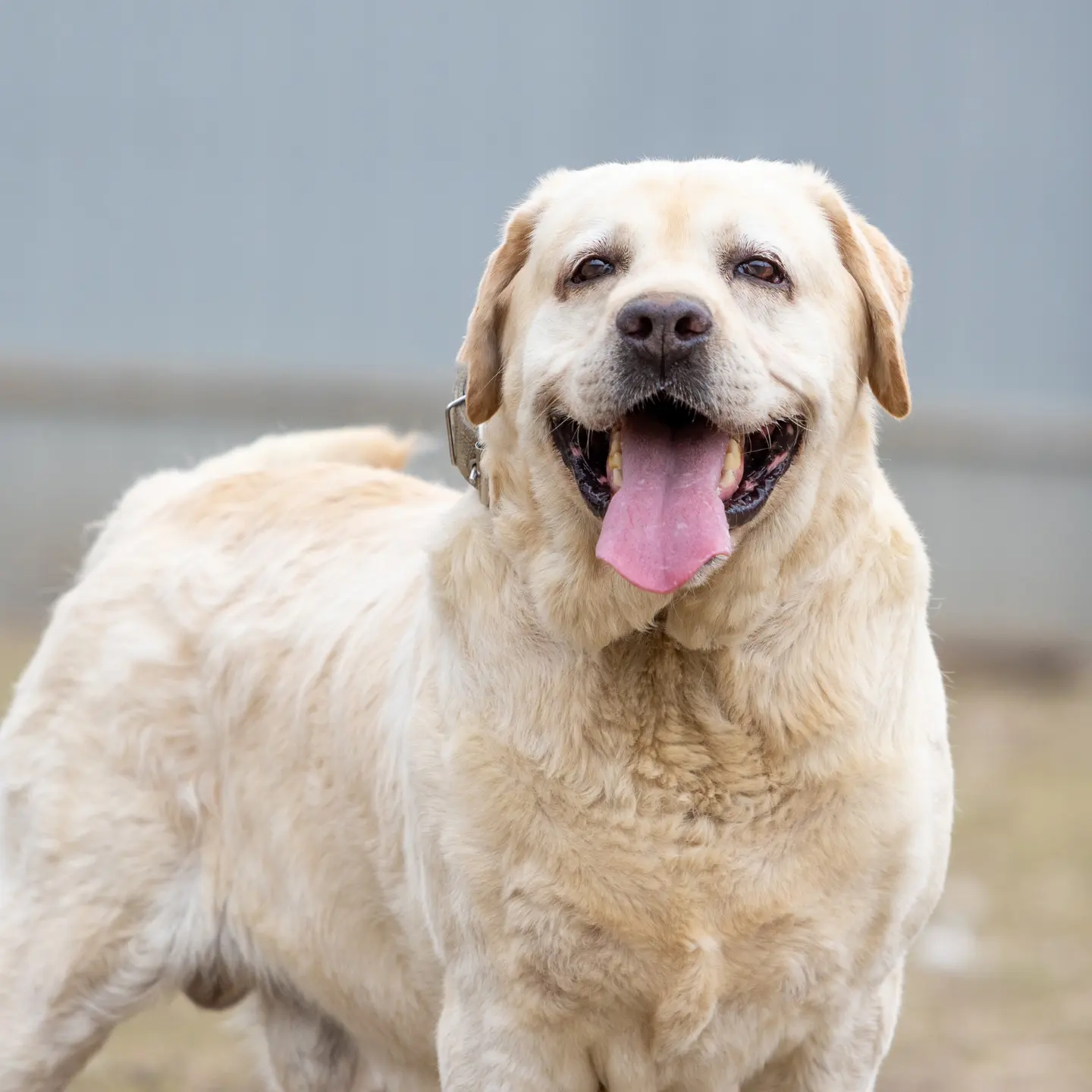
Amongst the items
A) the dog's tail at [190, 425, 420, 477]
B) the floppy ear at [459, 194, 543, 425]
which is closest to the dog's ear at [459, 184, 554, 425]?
the floppy ear at [459, 194, 543, 425]

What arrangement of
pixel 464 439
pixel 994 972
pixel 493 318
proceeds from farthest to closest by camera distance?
1. pixel 994 972
2. pixel 464 439
3. pixel 493 318

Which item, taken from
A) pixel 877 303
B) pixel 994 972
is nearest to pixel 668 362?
pixel 877 303

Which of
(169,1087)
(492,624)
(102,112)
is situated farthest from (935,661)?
(102,112)

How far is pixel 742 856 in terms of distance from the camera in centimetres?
286

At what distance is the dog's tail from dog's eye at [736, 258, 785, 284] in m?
1.62

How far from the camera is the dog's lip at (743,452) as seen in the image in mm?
2867

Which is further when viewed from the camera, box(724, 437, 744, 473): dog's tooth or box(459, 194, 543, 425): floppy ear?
box(459, 194, 543, 425): floppy ear

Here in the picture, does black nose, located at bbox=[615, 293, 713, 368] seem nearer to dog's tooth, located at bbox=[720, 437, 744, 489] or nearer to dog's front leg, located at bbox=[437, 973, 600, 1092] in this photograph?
dog's tooth, located at bbox=[720, 437, 744, 489]

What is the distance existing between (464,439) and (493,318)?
25cm

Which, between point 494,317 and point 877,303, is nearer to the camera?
point 877,303

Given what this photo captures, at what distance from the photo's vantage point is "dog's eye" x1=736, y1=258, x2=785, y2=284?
294 centimetres

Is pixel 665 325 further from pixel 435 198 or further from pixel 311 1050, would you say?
pixel 435 198

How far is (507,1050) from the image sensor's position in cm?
292

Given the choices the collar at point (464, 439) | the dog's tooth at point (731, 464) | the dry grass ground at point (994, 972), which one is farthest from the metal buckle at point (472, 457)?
the dry grass ground at point (994, 972)
